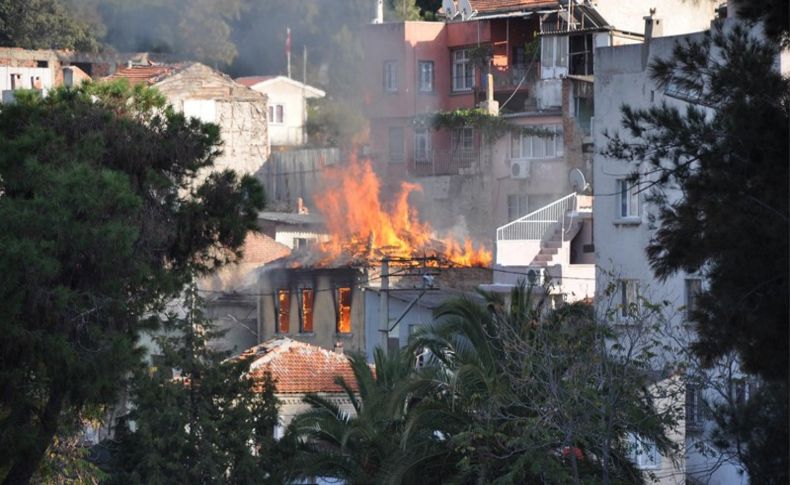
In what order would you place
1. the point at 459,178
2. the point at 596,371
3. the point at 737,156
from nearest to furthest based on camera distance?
the point at 737,156 < the point at 596,371 < the point at 459,178

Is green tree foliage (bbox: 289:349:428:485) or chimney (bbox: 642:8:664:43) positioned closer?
green tree foliage (bbox: 289:349:428:485)

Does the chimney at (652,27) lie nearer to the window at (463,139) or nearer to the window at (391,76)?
the window at (463,139)

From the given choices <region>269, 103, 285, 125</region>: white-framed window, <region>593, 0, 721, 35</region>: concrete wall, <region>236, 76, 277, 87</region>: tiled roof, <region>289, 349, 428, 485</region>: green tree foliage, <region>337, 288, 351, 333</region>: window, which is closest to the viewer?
<region>289, 349, 428, 485</region>: green tree foliage

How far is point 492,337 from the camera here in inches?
1131

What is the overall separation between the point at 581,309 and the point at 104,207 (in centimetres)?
841

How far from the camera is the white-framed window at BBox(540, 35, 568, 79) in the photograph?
59.0 meters

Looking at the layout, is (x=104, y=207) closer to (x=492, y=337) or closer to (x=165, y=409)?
(x=165, y=409)

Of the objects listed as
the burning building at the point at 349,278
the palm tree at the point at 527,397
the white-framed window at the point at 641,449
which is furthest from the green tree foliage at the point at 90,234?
the burning building at the point at 349,278

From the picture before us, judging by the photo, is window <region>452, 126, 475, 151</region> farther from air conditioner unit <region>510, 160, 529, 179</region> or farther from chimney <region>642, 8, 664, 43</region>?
chimney <region>642, 8, 664, 43</region>

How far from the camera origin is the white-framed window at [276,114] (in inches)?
3009

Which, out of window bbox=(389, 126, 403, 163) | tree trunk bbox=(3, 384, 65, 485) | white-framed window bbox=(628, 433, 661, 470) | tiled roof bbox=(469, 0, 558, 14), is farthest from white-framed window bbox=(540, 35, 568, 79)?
tree trunk bbox=(3, 384, 65, 485)

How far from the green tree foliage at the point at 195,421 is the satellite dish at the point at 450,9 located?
118 ft

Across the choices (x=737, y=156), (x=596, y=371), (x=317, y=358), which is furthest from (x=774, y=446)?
(x=317, y=358)

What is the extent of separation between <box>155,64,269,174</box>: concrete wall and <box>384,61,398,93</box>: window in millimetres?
5104
